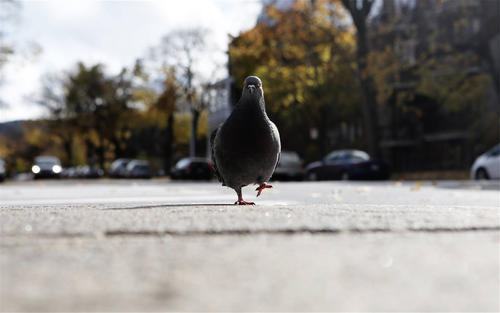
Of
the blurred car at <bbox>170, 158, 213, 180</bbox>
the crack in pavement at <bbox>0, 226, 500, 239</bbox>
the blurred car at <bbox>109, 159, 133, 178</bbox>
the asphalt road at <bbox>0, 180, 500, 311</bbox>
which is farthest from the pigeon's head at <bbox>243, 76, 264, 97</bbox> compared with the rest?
the blurred car at <bbox>109, 159, 133, 178</bbox>

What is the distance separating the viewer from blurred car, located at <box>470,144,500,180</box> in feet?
84.0

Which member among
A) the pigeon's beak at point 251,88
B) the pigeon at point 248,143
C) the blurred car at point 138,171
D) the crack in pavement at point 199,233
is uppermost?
the blurred car at point 138,171

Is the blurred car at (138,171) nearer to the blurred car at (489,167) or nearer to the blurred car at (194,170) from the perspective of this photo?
the blurred car at (194,170)

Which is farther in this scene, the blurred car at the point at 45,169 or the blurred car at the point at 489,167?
the blurred car at the point at 45,169

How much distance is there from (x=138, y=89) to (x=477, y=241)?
6433 cm

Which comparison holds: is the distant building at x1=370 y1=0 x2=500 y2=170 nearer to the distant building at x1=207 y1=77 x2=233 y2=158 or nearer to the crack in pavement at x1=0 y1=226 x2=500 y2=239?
the distant building at x1=207 y1=77 x2=233 y2=158

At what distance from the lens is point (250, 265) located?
3.65 m

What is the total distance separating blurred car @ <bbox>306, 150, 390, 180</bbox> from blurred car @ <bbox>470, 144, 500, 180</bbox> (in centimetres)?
571

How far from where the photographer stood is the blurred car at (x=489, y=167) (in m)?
25.6

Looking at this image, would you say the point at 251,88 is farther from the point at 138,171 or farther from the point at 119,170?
the point at 119,170

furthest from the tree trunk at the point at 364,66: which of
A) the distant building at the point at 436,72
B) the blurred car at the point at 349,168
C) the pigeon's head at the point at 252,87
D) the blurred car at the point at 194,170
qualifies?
the pigeon's head at the point at 252,87

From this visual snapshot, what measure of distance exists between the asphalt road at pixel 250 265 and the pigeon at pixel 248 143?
90.2 inches

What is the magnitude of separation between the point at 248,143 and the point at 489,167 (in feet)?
63.6

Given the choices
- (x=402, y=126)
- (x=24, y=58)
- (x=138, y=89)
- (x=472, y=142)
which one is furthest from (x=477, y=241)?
(x=138, y=89)
